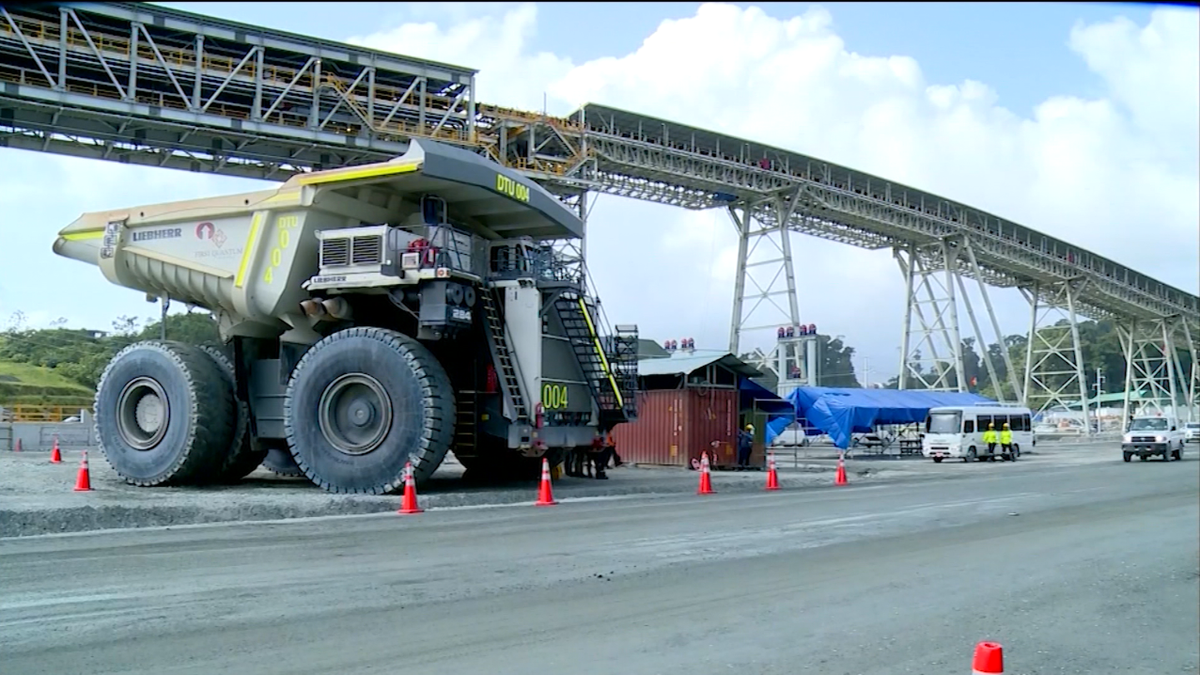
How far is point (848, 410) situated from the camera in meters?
35.2

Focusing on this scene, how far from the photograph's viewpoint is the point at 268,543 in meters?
10.6

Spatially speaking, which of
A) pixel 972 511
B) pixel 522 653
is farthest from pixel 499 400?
pixel 522 653

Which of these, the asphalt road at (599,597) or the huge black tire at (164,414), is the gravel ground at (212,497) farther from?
the asphalt road at (599,597)

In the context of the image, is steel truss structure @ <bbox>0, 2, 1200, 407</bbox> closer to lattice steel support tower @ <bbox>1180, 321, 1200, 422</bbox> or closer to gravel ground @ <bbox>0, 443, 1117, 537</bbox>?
gravel ground @ <bbox>0, 443, 1117, 537</bbox>

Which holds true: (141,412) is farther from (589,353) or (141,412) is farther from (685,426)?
(685,426)

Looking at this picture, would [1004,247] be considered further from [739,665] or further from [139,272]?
[739,665]

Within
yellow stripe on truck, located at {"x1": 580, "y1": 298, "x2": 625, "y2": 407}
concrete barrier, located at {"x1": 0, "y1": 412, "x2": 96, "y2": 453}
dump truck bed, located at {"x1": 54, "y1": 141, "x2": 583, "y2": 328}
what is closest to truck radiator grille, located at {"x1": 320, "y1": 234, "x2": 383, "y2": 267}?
dump truck bed, located at {"x1": 54, "y1": 141, "x2": 583, "y2": 328}

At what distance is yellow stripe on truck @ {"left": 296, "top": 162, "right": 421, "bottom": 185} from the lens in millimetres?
15281

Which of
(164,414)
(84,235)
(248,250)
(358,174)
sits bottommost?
(164,414)

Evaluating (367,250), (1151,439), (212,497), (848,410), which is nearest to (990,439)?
(1151,439)

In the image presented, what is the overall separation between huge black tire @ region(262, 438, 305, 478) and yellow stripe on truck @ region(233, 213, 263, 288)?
3.20 m

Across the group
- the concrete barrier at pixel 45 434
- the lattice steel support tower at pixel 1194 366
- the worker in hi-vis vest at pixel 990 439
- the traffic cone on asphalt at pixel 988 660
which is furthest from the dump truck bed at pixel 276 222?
the lattice steel support tower at pixel 1194 366

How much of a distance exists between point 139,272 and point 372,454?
629 centimetres

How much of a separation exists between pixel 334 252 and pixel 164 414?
14.1 feet
